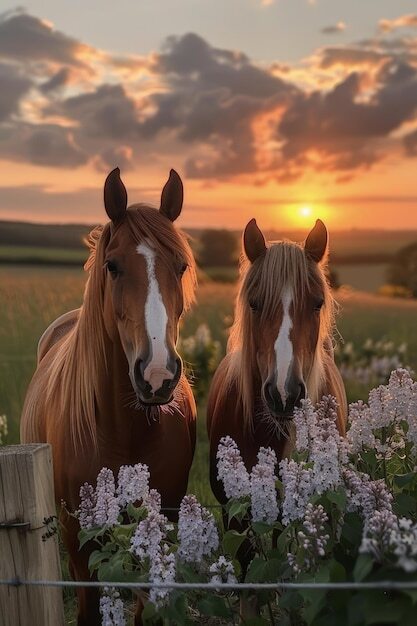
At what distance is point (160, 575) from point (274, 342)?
122 centimetres

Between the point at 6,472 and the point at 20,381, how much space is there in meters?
8.25

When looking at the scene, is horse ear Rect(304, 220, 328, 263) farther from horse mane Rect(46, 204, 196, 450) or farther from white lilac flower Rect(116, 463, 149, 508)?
white lilac flower Rect(116, 463, 149, 508)

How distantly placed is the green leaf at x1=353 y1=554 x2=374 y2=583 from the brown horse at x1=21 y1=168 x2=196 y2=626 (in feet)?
3.62

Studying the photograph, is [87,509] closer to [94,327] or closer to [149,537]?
[149,537]

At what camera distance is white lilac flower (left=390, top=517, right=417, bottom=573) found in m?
2.12

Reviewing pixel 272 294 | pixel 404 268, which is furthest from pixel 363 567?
pixel 404 268

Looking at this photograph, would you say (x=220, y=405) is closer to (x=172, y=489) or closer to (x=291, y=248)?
(x=172, y=489)

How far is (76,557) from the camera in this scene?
3.67m

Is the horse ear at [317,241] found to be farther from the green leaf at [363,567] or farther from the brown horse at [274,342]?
the green leaf at [363,567]

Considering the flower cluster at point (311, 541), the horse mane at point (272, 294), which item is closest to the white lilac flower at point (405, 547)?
the flower cluster at point (311, 541)

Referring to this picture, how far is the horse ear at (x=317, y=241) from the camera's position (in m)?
3.90

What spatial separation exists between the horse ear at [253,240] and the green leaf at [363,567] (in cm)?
189

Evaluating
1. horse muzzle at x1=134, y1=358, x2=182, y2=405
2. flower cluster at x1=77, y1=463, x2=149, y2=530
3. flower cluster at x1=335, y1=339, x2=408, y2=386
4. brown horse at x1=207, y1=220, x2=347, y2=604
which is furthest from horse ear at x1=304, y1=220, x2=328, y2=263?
flower cluster at x1=335, y1=339, x2=408, y2=386

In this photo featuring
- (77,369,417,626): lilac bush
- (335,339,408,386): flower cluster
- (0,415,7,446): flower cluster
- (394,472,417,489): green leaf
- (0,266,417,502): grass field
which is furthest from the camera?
→ (335,339,408,386): flower cluster
